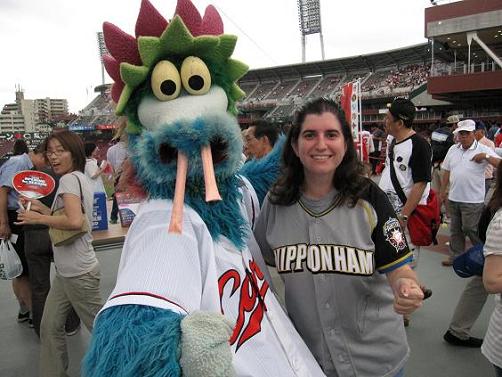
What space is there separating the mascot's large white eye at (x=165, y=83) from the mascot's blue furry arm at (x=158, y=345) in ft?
1.98

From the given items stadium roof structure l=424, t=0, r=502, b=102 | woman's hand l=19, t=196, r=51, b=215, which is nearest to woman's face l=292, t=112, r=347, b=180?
woman's hand l=19, t=196, r=51, b=215

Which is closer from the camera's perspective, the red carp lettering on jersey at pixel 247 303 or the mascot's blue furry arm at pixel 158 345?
the mascot's blue furry arm at pixel 158 345

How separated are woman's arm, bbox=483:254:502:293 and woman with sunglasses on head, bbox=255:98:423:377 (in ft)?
1.37

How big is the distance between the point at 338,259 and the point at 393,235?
21 centimetres

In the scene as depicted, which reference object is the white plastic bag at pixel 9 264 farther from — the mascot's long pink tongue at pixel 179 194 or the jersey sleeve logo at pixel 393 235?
the jersey sleeve logo at pixel 393 235

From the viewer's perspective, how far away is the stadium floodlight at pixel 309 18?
1854 inches

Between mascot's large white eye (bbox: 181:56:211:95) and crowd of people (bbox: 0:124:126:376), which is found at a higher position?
mascot's large white eye (bbox: 181:56:211:95)

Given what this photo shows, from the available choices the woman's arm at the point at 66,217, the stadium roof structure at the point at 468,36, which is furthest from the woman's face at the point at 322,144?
the stadium roof structure at the point at 468,36

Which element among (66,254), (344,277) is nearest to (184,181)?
(344,277)

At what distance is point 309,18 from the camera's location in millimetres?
48000

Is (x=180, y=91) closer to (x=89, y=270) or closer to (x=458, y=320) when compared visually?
(x=89, y=270)

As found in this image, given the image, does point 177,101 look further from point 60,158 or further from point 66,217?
point 60,158

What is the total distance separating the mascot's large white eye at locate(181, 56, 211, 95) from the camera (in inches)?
47.2

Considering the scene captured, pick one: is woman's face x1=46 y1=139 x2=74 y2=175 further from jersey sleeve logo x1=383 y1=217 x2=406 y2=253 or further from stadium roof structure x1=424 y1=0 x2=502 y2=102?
stadium roof structure x1=424 y1=0 x2=502 y2=102
